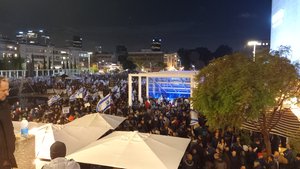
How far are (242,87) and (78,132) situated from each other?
5521 millimetres

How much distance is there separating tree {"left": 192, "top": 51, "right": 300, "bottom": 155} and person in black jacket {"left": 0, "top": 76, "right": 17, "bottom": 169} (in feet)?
24.0

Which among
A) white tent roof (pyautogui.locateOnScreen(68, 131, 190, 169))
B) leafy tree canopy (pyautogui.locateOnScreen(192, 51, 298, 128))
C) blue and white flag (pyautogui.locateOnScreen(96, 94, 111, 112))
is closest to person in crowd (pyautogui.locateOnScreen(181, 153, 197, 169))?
white tent roof (pyautogui.locateOnScreen(68, 131, 190, 169))

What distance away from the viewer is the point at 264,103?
30.8ft

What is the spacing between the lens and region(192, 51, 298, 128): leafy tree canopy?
9328 mm

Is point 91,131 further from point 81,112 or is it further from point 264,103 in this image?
point 81,112

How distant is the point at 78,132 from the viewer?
1014 centimetres

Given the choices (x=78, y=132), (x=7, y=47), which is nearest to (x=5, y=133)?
(x=78, y=132)

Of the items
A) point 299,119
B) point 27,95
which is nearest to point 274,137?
point 299,119

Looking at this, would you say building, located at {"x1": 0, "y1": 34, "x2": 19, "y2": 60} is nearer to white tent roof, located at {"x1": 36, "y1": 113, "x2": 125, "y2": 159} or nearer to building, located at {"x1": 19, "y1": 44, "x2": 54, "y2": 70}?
building, located at {"x1": 19, "y1": 44, "x2": 54, "y2": 70}

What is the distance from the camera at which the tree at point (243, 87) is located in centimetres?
933

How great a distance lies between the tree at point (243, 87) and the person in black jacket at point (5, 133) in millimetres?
7318

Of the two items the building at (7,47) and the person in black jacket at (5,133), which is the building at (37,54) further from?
the person in black jacket at (5,133)

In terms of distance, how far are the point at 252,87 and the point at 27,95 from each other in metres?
43.2

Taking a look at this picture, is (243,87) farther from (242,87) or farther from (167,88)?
(167,88)
